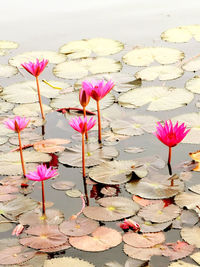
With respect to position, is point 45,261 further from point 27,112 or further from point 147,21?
point 147,21

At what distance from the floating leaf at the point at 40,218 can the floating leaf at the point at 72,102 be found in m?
1.05

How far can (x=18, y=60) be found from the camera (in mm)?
3787

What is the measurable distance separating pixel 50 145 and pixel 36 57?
141 cm

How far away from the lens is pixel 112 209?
2.05 metres

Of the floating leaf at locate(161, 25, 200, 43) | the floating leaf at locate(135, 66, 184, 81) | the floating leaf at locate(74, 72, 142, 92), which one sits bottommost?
the floating leaf at locate(74, 72, 142, 92)

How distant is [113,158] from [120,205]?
1.38 ft

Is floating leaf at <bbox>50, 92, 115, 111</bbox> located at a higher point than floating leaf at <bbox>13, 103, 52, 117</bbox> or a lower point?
higher

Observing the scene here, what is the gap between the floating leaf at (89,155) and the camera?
7.95ft

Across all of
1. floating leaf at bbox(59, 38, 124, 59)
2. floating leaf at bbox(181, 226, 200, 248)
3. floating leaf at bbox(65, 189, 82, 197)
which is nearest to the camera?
floating leaf at bbox(181, 226, 200, 248)

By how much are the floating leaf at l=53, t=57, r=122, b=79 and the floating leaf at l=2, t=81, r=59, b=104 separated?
238mm

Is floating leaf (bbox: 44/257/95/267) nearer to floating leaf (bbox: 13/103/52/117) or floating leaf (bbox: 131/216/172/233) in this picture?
floating leaf (bbox: 131/216/172/233)

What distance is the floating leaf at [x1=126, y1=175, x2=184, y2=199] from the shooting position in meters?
2.12

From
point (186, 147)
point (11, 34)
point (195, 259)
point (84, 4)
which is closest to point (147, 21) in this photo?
point (84, 4)

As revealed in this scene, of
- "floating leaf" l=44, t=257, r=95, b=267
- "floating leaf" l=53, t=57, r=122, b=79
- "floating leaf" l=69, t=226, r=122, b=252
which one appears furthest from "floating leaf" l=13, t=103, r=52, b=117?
"floating leaf" l=44, t=257, r=95, b=267
